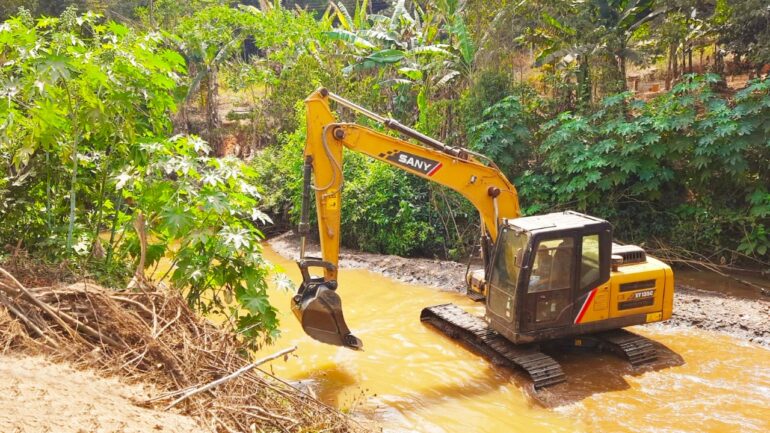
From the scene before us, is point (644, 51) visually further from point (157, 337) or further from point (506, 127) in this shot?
point (157, 337)

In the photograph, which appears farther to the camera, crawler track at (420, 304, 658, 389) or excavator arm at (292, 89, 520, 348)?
crawler track at (420, 304, 658, 389)

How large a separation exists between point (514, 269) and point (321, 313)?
7.50ft

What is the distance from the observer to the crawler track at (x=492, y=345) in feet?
23.0

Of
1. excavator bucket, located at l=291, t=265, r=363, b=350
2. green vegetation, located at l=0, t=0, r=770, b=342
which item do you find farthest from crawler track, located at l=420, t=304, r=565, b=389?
green vegetation, located at l=0, t=0, r=770, b=342

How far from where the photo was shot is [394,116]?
54.5 ft

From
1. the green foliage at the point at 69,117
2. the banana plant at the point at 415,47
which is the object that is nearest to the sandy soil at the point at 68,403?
the green foliage at the point at 69,117

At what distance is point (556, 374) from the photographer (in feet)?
23.1

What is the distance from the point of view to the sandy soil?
3.39 meters

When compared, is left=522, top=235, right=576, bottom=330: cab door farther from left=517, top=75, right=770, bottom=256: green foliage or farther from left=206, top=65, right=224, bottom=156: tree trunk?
left=206, top=65, right=224, bottom=156: tree trunk

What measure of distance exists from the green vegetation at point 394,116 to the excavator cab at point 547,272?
287 cm

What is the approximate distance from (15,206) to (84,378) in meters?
2.80

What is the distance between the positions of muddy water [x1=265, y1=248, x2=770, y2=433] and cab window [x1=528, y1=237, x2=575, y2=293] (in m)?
1.16

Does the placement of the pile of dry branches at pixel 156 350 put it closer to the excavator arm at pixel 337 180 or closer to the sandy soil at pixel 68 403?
the sandy soil at pixel 68 403

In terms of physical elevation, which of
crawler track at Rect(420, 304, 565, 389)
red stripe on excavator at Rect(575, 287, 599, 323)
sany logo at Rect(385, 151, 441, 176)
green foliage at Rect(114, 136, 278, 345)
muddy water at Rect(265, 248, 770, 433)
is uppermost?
Result: sany logo at Rect(385, 151, 441, 176)
